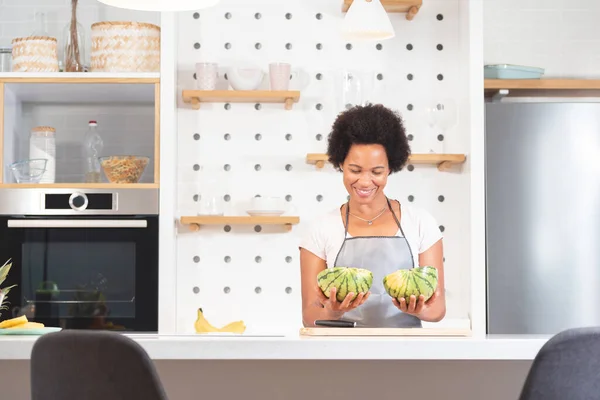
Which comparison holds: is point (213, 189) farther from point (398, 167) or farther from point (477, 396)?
point (477, 396)

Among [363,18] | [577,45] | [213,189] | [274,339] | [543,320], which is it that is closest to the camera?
[274,339]

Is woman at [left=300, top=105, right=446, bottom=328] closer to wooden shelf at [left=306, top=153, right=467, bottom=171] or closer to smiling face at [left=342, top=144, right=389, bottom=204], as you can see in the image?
smiling face at [left=342, top=144, right=389, bottom=204]

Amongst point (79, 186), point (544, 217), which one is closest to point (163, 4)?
point (79, 186)

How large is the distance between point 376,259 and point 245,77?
124 centimetres

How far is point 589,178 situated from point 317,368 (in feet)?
6.96

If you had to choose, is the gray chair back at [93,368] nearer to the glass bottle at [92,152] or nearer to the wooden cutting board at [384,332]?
the wooden cutting board at [384,332]

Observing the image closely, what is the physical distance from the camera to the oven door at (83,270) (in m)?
3.67

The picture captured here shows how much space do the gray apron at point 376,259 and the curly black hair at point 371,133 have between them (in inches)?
7.2

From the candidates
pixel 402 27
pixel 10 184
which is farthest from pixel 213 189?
pixel 402 27

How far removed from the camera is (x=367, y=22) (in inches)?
123

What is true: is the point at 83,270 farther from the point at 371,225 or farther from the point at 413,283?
the point at 413,283

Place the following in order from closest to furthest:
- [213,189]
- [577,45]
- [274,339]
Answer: [274,339]
[213,189]
[577,45]

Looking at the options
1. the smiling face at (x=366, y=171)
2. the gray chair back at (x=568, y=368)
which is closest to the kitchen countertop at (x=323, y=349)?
the gray chair back at (x=568, y=368)

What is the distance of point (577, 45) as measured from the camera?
13.8 feet
